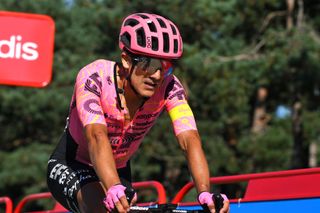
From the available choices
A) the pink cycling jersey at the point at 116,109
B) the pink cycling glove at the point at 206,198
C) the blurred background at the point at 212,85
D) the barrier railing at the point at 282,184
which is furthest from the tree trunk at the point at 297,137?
the pink cycling glove at the point at 206,198

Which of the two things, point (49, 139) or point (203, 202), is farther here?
point (49, 139)

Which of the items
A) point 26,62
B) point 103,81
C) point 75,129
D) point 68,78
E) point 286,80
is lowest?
point 68,78

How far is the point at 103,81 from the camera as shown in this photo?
5.53 metres

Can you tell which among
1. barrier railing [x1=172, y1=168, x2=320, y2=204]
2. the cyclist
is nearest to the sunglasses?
the cyclist

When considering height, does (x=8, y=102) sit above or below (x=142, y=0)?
below

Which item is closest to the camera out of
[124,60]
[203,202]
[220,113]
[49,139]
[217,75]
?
[203,202]

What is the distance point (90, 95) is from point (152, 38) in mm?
505

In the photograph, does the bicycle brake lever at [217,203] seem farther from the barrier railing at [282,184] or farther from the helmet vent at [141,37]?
the barrier railing at [282,184]

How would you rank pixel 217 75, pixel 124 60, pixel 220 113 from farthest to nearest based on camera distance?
pixel 220 113
pixel 217 75
pixel 124 60

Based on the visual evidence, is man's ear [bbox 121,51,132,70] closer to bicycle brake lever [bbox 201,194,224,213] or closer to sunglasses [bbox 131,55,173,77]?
sunglasses [bbox 131,55,173,77]

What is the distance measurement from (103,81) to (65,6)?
23070 mm

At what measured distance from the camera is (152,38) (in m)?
5.27

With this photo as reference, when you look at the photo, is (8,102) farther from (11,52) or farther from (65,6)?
(11,52)

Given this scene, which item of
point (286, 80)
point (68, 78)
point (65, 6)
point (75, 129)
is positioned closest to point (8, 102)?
point (68, 78)
